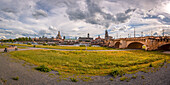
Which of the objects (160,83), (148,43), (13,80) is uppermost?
(148,43)

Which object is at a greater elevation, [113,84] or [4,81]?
[4,81]

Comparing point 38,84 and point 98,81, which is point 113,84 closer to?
point 98,81

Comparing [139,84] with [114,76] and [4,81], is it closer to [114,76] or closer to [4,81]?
[114,76]

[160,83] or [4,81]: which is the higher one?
[4,81]

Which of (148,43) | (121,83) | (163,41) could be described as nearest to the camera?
(121,83)

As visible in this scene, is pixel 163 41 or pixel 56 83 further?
pixel 163 41

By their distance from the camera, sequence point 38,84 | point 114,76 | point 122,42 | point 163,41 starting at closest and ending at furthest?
point 38,84 → point 114,76 → point 163,41 → point 122,42

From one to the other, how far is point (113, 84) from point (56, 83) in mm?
4778

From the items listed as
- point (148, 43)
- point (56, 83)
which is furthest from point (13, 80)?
point (148, 43)

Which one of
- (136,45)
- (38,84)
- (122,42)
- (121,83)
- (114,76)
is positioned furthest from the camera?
(136,45)

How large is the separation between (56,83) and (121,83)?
554cm

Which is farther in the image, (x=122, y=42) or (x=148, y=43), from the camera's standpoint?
(x=122, y=42)

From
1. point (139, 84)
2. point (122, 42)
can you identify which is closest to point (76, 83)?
point (139, 84)

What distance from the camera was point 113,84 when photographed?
644 centimetres
